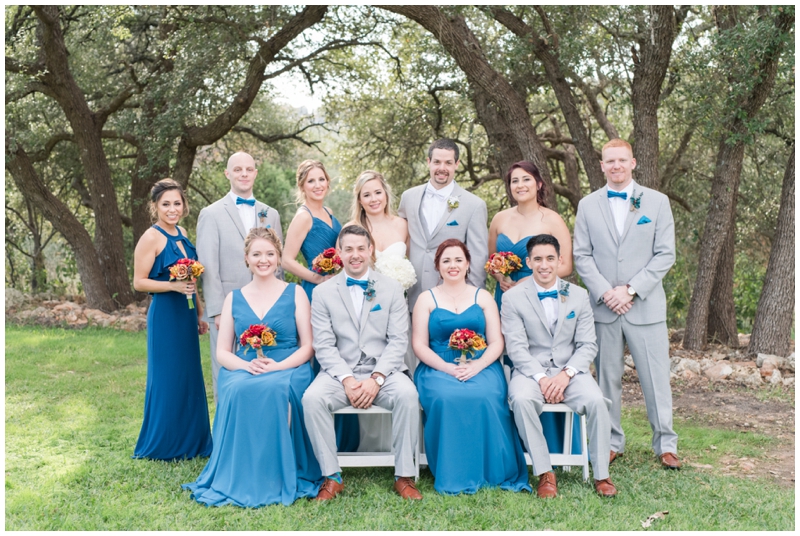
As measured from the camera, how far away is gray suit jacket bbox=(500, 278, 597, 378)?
16.1 feet

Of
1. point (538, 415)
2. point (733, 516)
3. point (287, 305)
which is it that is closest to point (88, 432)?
point (287, 305)

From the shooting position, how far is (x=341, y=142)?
1453cm

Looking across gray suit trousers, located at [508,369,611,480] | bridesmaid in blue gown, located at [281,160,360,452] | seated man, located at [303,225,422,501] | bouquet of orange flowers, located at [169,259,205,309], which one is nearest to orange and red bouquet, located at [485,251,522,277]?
seated man, located at [303,225,422,501]

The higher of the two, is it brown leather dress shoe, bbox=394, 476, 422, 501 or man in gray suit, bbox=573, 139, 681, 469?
man in gray suit, bbox=573, 139, 681, 469

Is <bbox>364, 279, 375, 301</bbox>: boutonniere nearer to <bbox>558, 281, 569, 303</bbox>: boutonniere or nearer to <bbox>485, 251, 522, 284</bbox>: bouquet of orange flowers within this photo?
<bbox>485, 251, 522, 284</bbox>: bouquet of orange flowers

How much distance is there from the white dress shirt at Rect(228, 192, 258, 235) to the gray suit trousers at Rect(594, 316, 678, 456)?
8.50 feet

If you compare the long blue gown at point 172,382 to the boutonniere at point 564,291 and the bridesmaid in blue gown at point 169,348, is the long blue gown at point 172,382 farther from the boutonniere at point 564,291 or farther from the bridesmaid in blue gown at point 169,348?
the boutonniere at point 564,291

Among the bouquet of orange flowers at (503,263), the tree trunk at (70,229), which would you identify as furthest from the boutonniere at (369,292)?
the tree trunk at (70,229)

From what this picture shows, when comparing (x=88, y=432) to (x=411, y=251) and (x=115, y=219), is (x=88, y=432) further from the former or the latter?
(x=115, y=219)

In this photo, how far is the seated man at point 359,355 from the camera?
179 inches

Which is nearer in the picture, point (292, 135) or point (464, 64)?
point (464, 64)

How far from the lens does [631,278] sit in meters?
5.18

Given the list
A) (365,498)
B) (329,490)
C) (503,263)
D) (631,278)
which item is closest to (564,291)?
(503,263)

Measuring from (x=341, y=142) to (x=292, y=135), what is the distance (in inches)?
50.5
